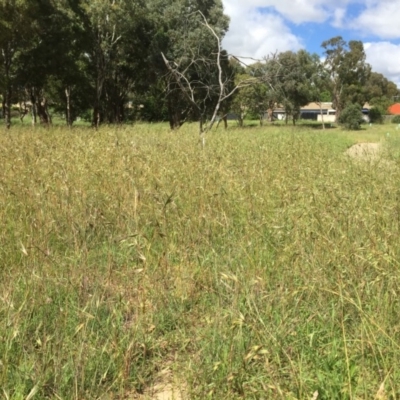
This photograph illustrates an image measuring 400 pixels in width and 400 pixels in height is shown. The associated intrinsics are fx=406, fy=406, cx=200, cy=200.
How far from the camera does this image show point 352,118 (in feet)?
126

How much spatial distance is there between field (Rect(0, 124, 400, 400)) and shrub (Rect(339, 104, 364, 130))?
119 feet

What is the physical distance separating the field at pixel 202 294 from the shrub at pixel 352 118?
36.3m

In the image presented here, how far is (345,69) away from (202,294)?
5692cm

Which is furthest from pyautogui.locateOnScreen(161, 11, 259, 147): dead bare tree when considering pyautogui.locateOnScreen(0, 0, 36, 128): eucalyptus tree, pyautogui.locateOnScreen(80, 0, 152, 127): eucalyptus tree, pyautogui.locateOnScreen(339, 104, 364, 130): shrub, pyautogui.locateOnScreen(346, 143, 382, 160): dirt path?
pyautogui.locateOnScreen(339, 104, 364, 130): shrub

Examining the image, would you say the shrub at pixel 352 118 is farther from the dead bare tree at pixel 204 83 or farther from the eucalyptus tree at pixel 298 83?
the dead bare tree at pixel 204 83

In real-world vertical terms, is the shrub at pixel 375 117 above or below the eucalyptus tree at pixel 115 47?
below

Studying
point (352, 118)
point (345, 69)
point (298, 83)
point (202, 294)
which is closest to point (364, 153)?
point (202, 294)

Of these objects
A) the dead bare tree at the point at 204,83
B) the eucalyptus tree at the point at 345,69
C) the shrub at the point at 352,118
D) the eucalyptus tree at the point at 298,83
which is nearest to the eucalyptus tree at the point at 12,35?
the dead bare tree at the point at 204,83

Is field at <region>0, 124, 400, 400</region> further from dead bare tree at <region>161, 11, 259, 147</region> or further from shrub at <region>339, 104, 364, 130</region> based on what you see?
shrub at <region>339, 104, 364, 130</region>

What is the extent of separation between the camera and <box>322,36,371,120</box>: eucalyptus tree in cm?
5243

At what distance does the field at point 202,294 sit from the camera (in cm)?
163

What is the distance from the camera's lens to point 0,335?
1.77 m

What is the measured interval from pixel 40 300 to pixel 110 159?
318cm

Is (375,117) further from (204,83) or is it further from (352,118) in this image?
(204,83)
